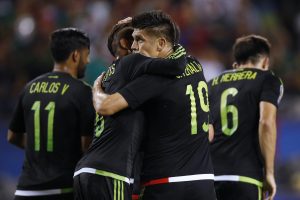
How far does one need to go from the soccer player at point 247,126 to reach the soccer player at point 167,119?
3.46 feet

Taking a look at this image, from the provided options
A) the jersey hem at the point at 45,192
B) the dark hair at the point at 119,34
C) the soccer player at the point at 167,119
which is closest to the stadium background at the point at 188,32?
the jersey hem at the point at 45,192

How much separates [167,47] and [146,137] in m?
0.69

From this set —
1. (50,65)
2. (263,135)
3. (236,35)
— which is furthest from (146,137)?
(236,35)

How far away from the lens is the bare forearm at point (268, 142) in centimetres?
624

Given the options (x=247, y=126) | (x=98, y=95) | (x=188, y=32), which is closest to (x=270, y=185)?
(x=247, y=126)

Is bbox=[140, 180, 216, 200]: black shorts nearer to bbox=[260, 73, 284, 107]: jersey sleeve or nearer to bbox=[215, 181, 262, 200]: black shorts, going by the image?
bbox=[215, 181, 262, 200]: black shorts

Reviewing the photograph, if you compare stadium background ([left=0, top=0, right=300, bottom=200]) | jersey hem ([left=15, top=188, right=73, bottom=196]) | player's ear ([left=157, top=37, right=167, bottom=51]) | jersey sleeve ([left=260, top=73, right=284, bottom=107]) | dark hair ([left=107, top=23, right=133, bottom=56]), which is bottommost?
jersey hem ([left=15, top=188, right=73, bottom=196])

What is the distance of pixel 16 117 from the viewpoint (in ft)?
21.6

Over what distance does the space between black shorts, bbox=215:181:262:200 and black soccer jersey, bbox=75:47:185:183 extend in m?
1.45

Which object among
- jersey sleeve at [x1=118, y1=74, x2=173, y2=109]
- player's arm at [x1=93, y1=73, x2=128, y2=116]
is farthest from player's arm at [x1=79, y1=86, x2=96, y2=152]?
jersey sleeve at [x1=118, y1=74, x2=173, y2=109]

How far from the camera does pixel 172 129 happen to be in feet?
17.2

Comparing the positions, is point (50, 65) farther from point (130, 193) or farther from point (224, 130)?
point (130, 193)

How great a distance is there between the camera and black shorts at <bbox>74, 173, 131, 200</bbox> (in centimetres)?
513

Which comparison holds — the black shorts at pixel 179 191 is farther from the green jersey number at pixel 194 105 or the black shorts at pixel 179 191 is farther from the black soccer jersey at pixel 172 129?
the green jersey number at pixel 194 105
